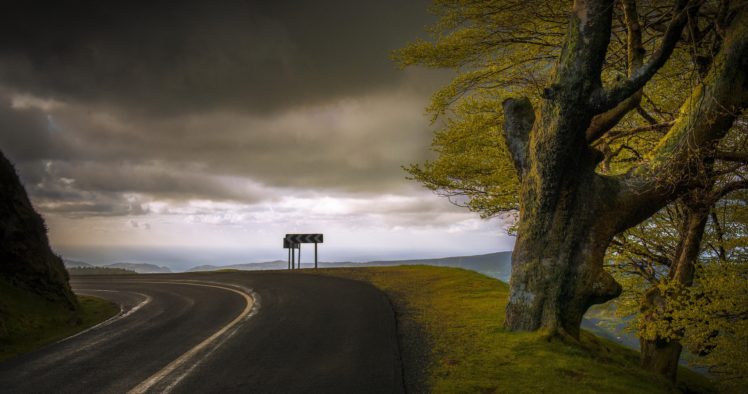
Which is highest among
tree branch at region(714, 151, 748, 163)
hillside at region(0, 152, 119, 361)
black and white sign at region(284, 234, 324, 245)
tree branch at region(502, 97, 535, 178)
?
tree branch at region(502, 97, 535, 178)

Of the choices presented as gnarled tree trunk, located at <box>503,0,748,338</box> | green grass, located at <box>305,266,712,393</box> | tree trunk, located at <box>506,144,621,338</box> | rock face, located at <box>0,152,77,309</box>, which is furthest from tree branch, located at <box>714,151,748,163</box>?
rock face, located at <box>0,152,77,309</box>

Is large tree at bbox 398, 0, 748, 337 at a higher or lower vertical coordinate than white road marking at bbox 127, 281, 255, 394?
higher

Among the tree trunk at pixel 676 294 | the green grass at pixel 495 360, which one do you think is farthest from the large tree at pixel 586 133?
the tree trunk at pixel 676 294

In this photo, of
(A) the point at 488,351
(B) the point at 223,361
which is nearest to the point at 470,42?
(A) the point at 488,351

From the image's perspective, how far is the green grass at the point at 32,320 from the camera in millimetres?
8891

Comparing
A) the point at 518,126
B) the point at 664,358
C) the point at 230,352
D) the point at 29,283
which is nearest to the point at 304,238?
the point at 29,283

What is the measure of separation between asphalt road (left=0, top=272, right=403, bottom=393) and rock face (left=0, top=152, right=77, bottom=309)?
2.21 meters

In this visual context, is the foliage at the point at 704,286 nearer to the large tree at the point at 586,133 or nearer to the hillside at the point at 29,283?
the large tree at the point at 586,133

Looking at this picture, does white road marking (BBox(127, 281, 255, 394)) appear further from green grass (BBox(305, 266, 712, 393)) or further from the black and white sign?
the black and white sign

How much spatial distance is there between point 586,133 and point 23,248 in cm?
1529

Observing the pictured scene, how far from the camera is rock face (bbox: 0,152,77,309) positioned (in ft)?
38.2

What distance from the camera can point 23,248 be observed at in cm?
1216

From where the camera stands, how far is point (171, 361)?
267 inches

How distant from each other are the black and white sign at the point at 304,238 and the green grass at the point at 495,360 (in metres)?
15.8
